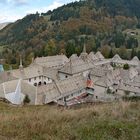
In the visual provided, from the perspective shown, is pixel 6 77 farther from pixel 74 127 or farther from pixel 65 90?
pixel 74 127

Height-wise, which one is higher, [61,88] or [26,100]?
[61,88]

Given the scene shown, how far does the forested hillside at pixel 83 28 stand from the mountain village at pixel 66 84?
30.9 meters

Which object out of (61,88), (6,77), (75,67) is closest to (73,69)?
(75,67)

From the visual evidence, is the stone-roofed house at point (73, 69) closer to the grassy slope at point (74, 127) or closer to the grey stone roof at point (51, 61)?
the grey stone roof at point (51, 61)

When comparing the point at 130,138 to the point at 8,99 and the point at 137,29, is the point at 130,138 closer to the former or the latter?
the point at 8,99

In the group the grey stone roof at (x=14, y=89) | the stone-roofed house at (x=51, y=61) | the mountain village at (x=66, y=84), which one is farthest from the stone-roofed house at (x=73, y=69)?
the grey stone roof at (x=14, y=89)

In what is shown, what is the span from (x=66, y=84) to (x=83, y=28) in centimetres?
8972

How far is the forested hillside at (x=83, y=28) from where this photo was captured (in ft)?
350

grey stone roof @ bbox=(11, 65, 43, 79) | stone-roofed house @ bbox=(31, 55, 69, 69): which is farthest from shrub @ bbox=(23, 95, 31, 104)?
stone-roofed house @ bbox=(31, 55, 69, 69)

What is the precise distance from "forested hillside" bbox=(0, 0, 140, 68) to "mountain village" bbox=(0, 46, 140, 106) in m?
30.9

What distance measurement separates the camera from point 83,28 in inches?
5094

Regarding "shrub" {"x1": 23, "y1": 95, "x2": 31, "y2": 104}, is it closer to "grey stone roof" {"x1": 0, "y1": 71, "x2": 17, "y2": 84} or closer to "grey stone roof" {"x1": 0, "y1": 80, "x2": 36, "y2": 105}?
"grey stone roof" {"x1": 0, "y1": 80, "x2": 36, "y2": 105}

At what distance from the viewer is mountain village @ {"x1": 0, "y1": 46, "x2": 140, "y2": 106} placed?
37000 mm

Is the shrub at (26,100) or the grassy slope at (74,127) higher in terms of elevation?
the grassy slope at (74,127)
